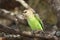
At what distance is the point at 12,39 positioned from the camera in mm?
1202

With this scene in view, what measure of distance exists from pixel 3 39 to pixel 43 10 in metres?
1.49

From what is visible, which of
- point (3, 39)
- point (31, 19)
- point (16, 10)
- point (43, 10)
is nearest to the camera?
point (3, 39)

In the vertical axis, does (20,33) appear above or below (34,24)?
below

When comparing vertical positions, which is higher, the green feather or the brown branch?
the green feather

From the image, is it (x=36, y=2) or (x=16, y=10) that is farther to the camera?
(x=36, y=2)

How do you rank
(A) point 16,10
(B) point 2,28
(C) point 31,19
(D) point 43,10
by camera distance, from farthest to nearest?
(D) point 43,10, (A) point 16,10, (C) point 31,19, (B) point 2,28

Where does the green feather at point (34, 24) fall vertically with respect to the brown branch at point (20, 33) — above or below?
above

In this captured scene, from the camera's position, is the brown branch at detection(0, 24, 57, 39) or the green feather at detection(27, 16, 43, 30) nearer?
the brown branch at detection(0, 24, 57, 39)

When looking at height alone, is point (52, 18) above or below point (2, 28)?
above

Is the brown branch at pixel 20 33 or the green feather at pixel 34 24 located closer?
the brown branch at pixel 20 33

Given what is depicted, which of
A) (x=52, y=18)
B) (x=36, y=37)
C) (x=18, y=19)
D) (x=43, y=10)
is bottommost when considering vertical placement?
(x=36, y=37)

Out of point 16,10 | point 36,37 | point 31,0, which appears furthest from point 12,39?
point 31,0

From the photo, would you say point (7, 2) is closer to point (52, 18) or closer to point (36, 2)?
point (36, 2)

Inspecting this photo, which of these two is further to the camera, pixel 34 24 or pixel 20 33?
pixel 34 24
